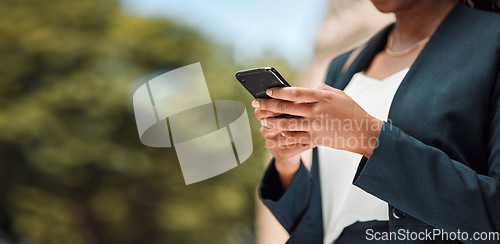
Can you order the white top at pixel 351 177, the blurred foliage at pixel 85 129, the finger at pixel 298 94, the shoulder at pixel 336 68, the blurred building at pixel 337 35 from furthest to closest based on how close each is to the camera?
1. the blurred foliage at pixel 85 129
2. the blurred building at pixel 337 35
3. the shoulder at pixel 336 68
4. the white top at pixel 351 177
5. the finger at pixel 298 94

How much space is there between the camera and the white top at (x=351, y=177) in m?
0.45

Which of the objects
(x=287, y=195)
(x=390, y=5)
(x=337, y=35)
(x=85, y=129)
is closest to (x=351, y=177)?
(x=287, y=195)

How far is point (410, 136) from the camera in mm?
376

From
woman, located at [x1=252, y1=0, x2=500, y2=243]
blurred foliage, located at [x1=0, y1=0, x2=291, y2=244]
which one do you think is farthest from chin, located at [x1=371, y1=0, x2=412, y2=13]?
blurred foliage, located at [x1=0, y1=0, x2=291, y2=244]

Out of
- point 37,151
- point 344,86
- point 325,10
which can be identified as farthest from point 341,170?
point 37,151

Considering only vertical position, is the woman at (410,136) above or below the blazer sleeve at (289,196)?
above

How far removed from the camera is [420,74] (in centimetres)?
42

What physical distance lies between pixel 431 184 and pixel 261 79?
0.51 ft

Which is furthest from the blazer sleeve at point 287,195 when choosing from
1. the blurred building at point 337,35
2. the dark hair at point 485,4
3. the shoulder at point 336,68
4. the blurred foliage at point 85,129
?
the blurred foliage at point 85,129

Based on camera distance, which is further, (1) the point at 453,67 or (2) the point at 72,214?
(2) the point at 72,214

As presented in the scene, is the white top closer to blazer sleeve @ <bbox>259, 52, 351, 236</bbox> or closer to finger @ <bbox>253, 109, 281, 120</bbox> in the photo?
blazer sleeve @ <bbox>259, 52, 351, 236</bbox>

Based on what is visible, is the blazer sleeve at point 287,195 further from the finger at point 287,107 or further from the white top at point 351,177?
the finger at point 287,107

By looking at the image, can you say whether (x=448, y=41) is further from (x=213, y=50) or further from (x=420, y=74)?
(x=213, y=50)

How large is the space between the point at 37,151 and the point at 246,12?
1.61 meters
